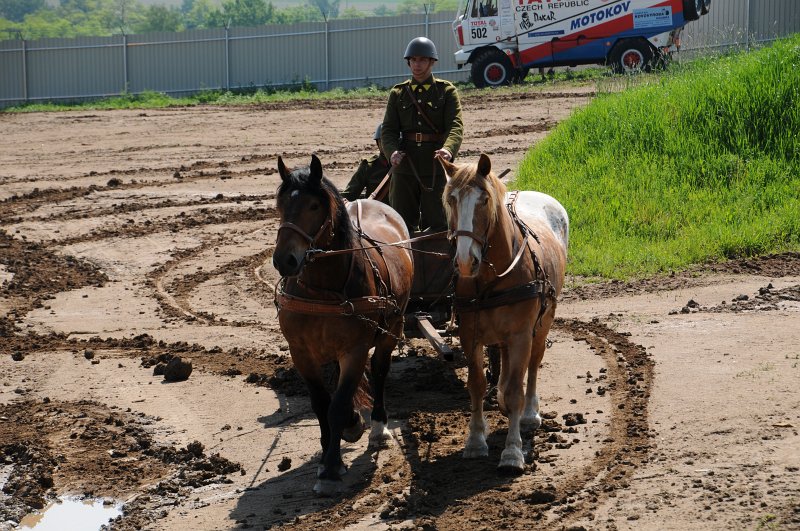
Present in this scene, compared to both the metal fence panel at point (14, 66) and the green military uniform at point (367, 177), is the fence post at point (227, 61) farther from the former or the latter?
the green military uniform at point (367, 177)

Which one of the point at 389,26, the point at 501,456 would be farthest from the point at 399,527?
the point at 389,26

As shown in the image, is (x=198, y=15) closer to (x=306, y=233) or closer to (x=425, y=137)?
(x=425, y=137)

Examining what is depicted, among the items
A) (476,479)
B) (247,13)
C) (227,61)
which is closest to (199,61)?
(227,61)

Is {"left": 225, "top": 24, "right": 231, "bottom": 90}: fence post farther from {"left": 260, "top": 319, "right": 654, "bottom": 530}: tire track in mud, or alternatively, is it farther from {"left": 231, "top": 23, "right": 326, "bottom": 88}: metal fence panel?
{"left": 260, "top": 319, "right": 654, "bottom": 530}: tire track in mud

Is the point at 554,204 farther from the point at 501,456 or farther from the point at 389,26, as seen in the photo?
the point at 389,26

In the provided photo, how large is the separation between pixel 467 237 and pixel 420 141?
3.00 m

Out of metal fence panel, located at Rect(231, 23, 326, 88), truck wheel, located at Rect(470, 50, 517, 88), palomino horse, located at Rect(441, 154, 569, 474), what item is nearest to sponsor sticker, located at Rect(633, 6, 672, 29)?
truck wheel, located at Rect(470, 50, 517, 88)

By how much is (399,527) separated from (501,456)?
1.08 meters

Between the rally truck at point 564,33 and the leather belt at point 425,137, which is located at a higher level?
the rally truck at point 564,33

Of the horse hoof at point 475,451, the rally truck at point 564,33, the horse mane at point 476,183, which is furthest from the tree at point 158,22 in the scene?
the horse mane at point 476,183

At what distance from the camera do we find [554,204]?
9.11m

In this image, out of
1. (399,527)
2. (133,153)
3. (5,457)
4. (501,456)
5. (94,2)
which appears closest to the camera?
(399,527)

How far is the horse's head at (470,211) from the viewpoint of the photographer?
6.78 m

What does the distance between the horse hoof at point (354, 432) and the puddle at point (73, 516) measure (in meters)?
1.56
